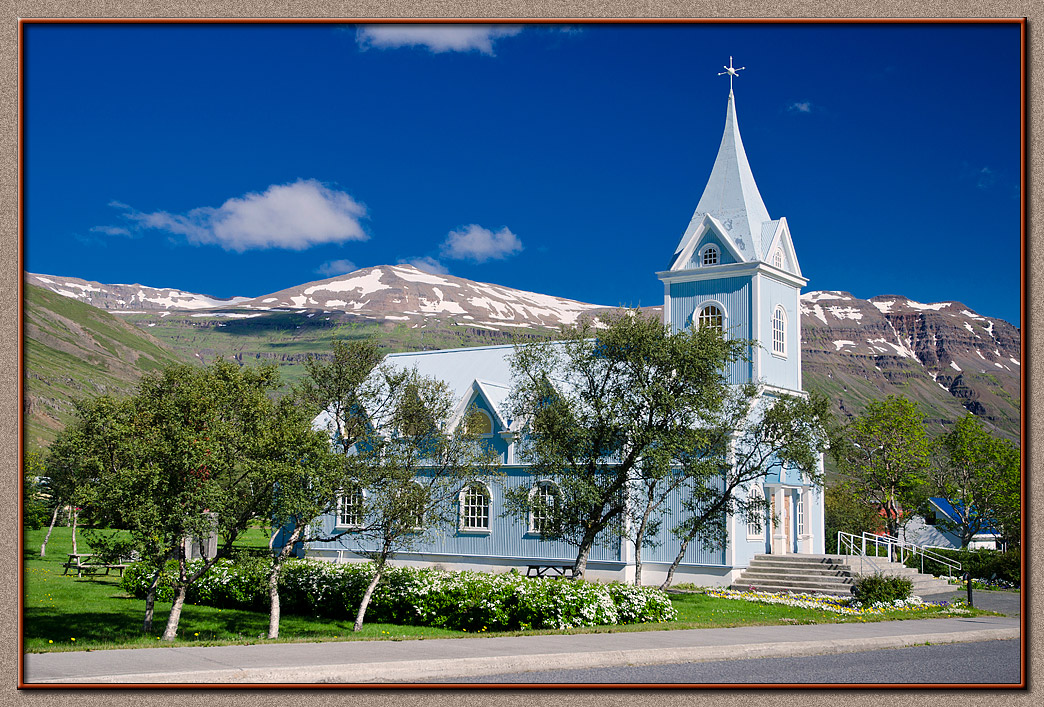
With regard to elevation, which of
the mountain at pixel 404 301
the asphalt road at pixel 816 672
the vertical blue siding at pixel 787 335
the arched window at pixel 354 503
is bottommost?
the asphalt road at pixel 816 672

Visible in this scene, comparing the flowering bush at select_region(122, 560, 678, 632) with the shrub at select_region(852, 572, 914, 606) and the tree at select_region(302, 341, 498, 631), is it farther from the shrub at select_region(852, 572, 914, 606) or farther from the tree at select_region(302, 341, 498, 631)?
the shrub at select_region(852, 572, 914, 606)

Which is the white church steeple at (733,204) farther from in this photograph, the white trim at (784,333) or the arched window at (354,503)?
the arched window at (354,503)

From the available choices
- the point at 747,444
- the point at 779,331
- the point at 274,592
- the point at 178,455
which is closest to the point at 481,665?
the point at 178,455

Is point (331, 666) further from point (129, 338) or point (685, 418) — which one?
point (129, 338)

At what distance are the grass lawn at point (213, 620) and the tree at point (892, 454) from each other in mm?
19349

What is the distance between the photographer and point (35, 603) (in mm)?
19141

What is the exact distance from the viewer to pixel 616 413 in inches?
797

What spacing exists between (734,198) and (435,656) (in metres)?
22.5

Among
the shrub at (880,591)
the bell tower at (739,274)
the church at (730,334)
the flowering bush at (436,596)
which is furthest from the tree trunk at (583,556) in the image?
the bell tower at (739,274)

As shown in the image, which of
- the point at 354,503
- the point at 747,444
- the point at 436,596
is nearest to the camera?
the point at 354,503

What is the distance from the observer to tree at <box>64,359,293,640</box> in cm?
1377

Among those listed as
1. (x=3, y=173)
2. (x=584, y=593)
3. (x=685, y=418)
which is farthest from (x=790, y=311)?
(x=3, y=173)

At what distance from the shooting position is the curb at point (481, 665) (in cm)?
895

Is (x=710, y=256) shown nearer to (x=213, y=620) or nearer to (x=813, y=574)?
(x=813, y=574)
